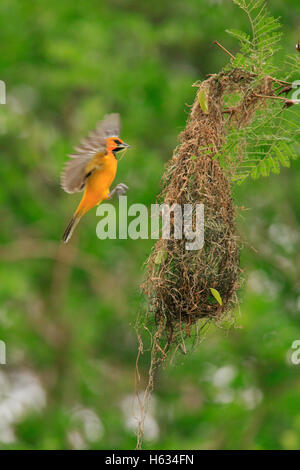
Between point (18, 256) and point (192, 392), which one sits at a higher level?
point (18, 256)

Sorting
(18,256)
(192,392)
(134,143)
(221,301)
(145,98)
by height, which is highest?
(145,98)

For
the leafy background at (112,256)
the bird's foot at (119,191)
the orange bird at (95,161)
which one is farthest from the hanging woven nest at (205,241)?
the leafy background at (112,256)

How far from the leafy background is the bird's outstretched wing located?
425cm

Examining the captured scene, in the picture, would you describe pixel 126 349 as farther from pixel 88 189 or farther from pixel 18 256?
pixel 88 189

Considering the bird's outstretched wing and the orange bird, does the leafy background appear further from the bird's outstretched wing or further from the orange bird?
the bird's outstretched wing

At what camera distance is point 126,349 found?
35.0ft

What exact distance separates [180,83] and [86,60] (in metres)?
1.23

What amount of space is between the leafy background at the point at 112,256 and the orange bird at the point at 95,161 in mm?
4146

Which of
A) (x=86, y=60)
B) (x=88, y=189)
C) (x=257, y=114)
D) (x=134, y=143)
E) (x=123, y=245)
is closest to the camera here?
(x=257, y=114)

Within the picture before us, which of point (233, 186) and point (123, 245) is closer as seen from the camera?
point (233, 186)

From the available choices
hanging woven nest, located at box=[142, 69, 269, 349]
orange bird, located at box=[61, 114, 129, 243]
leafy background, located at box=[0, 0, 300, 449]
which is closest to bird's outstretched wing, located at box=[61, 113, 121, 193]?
orange bird, located at box=[61, 114, 129, 243]

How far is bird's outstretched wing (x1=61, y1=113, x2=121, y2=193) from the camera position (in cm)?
363

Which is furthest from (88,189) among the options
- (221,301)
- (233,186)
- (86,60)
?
(86,60)

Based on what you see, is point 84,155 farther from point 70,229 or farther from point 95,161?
point 70,229
